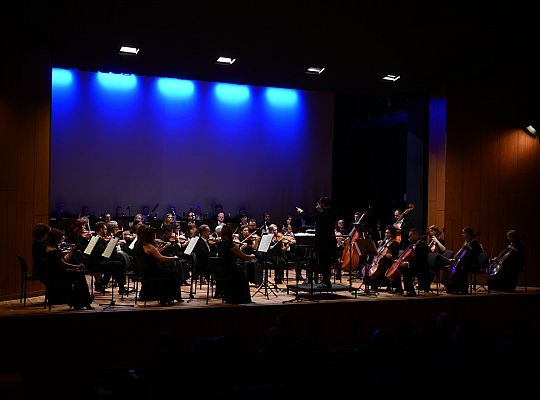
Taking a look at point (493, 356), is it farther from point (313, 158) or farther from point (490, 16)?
point (313, 158)

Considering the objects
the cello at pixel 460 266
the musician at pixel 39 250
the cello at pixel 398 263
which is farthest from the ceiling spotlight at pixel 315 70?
the musician at pixel 39 250

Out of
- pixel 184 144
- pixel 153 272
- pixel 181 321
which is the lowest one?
pixel 181 321

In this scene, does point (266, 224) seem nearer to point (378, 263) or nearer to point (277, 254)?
point (277, 254)

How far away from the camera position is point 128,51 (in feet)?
36.5

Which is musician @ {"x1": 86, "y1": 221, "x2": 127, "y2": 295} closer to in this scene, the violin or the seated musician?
the seated musician

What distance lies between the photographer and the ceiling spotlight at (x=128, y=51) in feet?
36.1

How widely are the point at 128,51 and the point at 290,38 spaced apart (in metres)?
2.93

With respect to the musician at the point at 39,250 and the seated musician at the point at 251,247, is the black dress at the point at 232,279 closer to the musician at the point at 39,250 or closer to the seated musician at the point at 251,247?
the seated musician at the point at 251,247

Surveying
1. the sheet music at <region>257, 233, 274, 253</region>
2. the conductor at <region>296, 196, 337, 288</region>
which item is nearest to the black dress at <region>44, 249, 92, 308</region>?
the sheet music at <region>257, 233, 274, 253</region>

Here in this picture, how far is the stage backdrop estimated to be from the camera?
15.9 m

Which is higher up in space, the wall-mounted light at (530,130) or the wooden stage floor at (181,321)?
the wall-mounted light at (530,130)

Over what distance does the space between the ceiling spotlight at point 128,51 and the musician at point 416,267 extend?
5730 mm

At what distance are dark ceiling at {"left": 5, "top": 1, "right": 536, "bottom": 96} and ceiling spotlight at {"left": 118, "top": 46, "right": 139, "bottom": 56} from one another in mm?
123

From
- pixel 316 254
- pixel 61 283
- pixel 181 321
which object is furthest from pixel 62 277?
pixel 316 254
